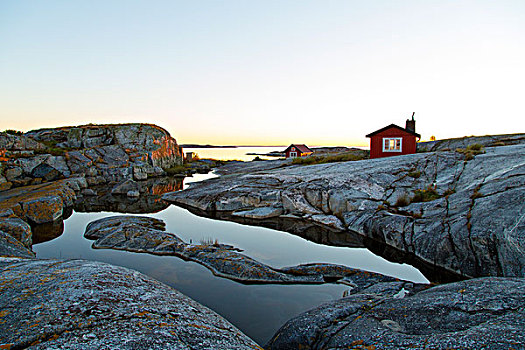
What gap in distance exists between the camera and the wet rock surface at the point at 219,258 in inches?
506

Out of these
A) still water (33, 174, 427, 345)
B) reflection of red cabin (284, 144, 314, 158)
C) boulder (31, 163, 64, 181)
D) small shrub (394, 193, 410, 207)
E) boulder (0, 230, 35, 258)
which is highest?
reflection of red cabin (284, 144, 314, 158)

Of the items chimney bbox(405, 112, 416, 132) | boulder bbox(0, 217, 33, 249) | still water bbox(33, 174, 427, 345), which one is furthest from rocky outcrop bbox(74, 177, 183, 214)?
chimney bbox(405, 112, 416, 132)

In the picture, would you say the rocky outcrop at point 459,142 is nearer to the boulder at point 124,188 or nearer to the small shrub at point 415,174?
the small shrub at point 415,174

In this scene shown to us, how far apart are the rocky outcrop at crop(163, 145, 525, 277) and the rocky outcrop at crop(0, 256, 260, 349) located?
12.2 meters

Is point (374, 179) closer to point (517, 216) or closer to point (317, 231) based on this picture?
point (317, 231)

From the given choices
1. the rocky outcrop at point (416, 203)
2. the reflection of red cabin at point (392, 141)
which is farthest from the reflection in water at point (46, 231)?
the reflection of red cabin at point (392, 141)

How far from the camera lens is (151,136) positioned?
6319 centimetres

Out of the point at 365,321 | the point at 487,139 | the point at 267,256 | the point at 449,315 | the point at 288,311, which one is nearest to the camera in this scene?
the point at 449,315

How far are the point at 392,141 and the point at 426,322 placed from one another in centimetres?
3399

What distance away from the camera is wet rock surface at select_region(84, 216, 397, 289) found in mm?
12844

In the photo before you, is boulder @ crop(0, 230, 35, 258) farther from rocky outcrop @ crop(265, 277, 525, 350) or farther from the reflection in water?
rocky outcrop @ crop(265, 277, 525, 350)

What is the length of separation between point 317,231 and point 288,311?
11183mm

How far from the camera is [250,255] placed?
17.0 meters

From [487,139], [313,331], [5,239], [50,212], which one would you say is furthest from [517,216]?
[487,139]
